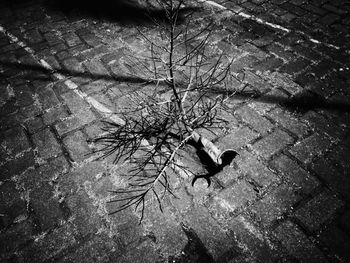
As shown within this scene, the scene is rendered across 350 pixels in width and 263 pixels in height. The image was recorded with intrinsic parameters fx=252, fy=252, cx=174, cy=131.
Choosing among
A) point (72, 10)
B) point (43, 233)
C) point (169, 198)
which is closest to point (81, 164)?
point (43, 233)

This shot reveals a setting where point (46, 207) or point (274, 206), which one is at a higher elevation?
point (274, 206)

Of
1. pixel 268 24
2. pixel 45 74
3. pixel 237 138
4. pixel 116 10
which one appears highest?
pixel 268 24

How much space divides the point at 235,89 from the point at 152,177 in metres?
1.79

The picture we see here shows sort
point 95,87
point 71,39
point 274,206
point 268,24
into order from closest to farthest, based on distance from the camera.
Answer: point 274,206
point 95,87
point 71,39
point 268,24

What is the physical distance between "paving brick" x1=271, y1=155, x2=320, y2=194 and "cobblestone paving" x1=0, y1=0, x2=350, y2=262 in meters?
0.01

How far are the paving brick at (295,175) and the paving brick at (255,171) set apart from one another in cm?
13

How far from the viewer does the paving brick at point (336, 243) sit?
2244 mm

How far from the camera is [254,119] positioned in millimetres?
3268

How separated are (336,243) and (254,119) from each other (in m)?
1.59

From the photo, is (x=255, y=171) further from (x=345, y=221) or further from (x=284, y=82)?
(x=284, y=82)

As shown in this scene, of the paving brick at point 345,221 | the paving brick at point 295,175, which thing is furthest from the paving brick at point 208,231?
the paving brick at point 345,221

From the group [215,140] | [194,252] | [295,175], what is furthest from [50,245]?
[295,175]

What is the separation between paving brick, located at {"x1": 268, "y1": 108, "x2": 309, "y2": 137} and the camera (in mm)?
3127

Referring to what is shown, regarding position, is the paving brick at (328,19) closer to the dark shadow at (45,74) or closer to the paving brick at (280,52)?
the paving brick at (280,52)
